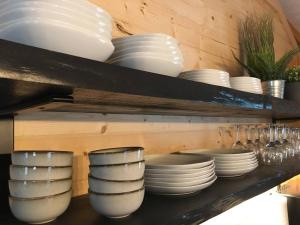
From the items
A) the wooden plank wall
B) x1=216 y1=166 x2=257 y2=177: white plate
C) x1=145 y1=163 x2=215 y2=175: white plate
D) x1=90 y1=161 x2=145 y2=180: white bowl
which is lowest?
x1=216 y1=166 x2=257 y2=177: white plate

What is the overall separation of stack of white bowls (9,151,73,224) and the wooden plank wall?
0.56ft

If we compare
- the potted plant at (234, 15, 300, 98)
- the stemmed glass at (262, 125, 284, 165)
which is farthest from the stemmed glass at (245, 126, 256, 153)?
the potted plant at (234, 15, 300, 98)

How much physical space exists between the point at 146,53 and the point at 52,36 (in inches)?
10.3

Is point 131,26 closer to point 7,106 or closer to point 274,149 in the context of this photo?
point 7,106

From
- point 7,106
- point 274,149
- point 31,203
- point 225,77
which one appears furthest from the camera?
point 274,149

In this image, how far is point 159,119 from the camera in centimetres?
114

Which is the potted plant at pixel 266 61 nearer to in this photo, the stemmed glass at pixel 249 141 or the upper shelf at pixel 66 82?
the stemmed glass at pixel 249 141

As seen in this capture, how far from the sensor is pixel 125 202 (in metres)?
0.62

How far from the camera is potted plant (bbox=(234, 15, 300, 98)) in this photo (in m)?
1.49

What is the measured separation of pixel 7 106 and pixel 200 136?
91 centimetres

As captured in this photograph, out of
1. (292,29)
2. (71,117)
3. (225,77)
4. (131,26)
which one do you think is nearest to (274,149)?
(225,77)

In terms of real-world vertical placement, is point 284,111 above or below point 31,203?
above

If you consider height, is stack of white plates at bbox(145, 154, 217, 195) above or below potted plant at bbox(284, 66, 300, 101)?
below

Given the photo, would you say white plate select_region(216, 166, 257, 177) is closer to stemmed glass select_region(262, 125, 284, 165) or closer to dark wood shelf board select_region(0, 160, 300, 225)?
dark wood shelf board select_region(0, 160, 300, 225)
